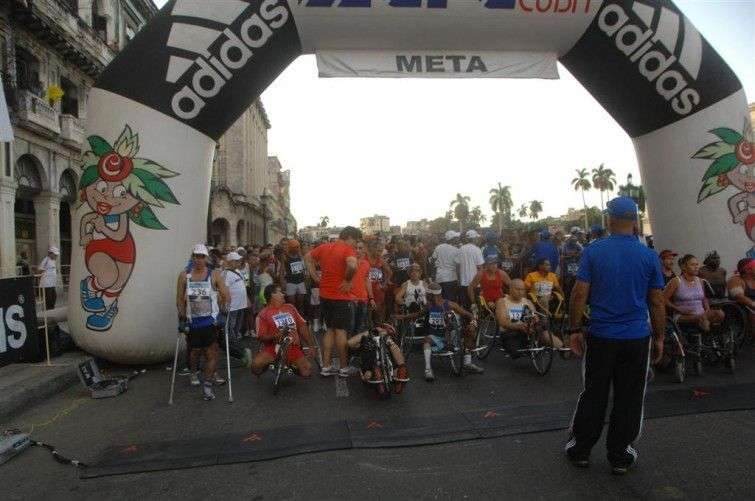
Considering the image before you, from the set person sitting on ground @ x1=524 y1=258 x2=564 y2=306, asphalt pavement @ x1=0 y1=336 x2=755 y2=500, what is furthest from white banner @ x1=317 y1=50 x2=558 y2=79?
asphalt pavement @ x1=0 y1=336 x2=755 y2=500

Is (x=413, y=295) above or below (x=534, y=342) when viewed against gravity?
above

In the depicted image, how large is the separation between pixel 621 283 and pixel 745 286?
5306 millimetres

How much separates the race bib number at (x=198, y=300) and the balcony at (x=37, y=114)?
1484 centimetres

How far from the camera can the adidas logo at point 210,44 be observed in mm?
7586

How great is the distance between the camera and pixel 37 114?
60.1ft

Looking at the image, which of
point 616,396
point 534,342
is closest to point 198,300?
point 534,342

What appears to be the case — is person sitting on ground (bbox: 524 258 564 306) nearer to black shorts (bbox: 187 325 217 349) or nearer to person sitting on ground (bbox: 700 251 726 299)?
person sitting on ground (bbox: 700 251 726 299)

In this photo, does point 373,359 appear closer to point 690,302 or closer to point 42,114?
point 690,302

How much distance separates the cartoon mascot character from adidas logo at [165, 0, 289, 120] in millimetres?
942

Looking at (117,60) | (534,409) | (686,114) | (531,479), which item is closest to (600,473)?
(531,479)

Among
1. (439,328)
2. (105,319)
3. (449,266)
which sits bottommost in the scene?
(439,328)

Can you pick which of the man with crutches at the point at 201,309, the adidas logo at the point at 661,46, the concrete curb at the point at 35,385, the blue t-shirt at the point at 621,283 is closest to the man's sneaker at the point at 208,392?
the man with crutches at the point at 201,309

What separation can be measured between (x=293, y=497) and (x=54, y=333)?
6442 millimetres

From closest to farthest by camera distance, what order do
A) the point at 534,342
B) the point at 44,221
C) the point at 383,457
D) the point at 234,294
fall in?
the point at 383,457 → the point at 534,342 → the point at 234,294 → the point at 44,221
